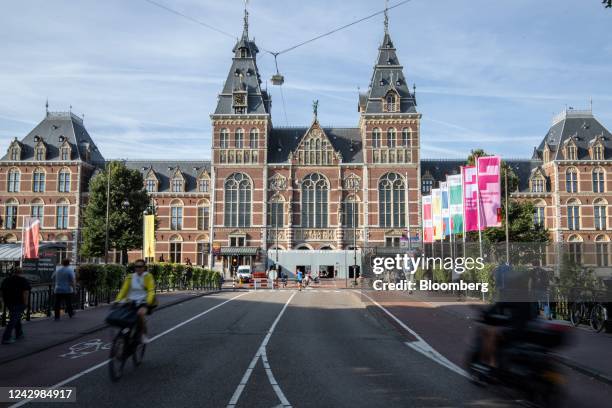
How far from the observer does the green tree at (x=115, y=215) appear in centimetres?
5178

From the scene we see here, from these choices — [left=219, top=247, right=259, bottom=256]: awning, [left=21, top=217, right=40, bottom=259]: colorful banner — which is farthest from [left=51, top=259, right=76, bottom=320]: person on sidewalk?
[left=219, top=247, right=259, bottom=256]: awning

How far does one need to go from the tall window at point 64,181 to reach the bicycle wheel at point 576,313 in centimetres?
6059

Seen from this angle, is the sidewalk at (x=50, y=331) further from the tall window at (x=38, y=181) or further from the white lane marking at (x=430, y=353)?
the tall window at (x=38, y=181)

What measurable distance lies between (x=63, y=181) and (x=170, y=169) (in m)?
12.6

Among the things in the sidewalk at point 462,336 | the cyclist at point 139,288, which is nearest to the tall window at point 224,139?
the sidewalk at point 462,336

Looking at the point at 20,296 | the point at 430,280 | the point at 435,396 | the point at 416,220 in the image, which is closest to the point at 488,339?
the point at 435,396

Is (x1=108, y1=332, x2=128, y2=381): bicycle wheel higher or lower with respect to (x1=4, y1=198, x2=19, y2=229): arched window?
lower

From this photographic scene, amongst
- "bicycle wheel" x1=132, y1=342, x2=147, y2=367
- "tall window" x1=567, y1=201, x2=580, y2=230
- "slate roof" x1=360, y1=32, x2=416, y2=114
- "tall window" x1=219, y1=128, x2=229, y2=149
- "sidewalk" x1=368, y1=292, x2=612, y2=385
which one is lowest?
"sidewalk" x1=368, y1=292, x2=612, y2=385

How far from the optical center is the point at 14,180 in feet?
210

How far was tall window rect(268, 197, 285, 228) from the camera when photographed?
6247 centimetres

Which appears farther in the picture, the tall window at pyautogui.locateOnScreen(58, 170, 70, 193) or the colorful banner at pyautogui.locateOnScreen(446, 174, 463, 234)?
the tall window at pyautogui.locateOnScreen(58, 170, 70, 193)

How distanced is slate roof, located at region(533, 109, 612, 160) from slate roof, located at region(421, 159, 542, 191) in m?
3.35

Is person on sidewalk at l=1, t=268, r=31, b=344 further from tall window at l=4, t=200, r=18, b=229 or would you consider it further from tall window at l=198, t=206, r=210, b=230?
tall window at l=4, t=200, r=18, b=229

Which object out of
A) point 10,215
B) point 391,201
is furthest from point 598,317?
point 10,215
